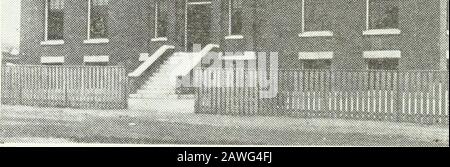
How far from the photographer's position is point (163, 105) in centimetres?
1900

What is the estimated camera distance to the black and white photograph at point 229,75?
13.2 m

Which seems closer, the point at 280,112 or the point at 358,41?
the point at 280,112

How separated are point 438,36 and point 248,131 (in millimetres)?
9935

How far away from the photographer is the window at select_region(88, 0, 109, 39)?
954 inches

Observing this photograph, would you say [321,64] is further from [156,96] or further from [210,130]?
[210,130]

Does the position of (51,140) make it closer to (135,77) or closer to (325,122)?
(325,122)

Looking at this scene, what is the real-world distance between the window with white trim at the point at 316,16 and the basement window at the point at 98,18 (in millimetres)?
8528

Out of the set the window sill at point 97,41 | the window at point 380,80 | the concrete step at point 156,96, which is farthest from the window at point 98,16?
the window at point 380,80

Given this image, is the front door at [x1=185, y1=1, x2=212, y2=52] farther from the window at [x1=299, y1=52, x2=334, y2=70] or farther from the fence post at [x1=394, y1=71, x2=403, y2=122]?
the fence post at [x1=394, y1=71, x2=403, y2=122]

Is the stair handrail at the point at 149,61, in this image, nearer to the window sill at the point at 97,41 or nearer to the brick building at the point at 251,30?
the brick building at the point at 251,30

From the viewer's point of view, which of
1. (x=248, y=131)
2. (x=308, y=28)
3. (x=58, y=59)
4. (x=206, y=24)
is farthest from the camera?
(x=58, y=59)

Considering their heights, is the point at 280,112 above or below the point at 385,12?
below
